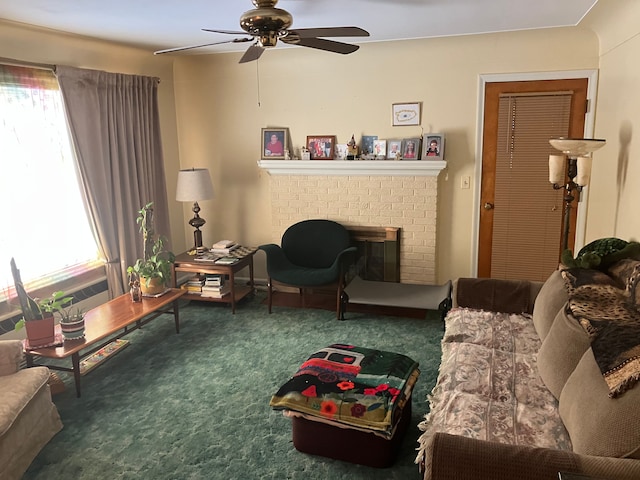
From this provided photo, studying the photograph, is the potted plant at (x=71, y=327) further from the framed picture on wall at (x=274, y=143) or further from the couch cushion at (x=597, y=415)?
the couch cushion at (x=597, y=415)

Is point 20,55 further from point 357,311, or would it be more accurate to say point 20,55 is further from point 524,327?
point 524,327

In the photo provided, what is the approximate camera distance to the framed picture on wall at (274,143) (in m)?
4.91

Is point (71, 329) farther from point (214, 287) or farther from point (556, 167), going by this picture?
point (556, 167)

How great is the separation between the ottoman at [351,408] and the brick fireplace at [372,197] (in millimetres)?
2179

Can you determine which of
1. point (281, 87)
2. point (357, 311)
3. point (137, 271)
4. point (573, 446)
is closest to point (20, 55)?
point (137, 271)

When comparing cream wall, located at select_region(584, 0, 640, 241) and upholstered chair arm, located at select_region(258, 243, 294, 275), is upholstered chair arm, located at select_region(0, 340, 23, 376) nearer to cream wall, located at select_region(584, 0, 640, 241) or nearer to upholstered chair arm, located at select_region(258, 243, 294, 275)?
upholstered chair arm, located at select_region(258, 243, 294, 275)

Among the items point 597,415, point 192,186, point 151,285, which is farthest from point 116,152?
point 597,415

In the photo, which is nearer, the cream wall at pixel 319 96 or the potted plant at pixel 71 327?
the potted plant at pixel 71 327

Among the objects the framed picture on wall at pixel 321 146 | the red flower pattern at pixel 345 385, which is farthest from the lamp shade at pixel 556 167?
the red flower pattern at pixel 345 385

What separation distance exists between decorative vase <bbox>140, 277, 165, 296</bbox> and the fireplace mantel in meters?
1.56

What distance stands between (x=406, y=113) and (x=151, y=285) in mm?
2600

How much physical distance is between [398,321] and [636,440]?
2.73m

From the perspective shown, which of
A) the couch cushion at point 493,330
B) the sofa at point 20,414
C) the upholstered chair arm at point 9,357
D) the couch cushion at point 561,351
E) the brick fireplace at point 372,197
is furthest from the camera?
the brick fireplace at point 372,197

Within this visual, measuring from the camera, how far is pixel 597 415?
1.77 meters
